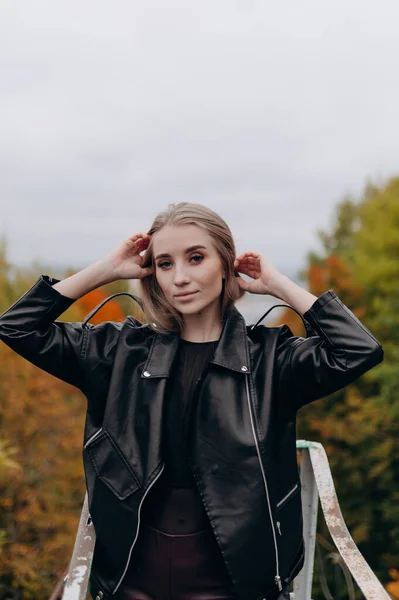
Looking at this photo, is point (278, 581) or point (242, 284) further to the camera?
point (242, 284)

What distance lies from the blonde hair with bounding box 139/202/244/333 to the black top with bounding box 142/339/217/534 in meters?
0.20

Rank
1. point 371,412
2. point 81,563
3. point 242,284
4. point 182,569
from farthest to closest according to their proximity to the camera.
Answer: point 371,412
point 242,284
point 182,569
point 81,563

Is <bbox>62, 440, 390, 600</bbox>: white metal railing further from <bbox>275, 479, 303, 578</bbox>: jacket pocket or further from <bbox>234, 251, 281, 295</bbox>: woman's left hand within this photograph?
<bbox>234, 251, 281, 295</bbox>: woman's left hand

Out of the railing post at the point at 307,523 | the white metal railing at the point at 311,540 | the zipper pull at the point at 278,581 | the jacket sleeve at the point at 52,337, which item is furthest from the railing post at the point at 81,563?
the railing post at the point at 307,523

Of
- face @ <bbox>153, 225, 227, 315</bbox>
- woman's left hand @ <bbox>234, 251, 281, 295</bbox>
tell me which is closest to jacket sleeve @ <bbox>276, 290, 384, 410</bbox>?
woman's left hand @ <bbox>234, 251, 281, 295</bbox>

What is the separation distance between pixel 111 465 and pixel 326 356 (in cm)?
76

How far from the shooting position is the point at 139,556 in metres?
2.12

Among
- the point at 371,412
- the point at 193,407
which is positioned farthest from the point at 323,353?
the point at 371,412

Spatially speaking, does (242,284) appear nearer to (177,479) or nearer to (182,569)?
(177,479)

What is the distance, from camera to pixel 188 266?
2254 millimetres

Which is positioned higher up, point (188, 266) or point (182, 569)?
point (188, 266)

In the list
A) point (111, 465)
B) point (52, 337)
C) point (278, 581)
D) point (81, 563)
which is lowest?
point (278, 581)

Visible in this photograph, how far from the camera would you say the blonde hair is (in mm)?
2276

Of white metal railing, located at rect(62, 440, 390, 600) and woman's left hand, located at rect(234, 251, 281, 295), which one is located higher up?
woman's left hand, located at rect(234, 251, 281, 295)
